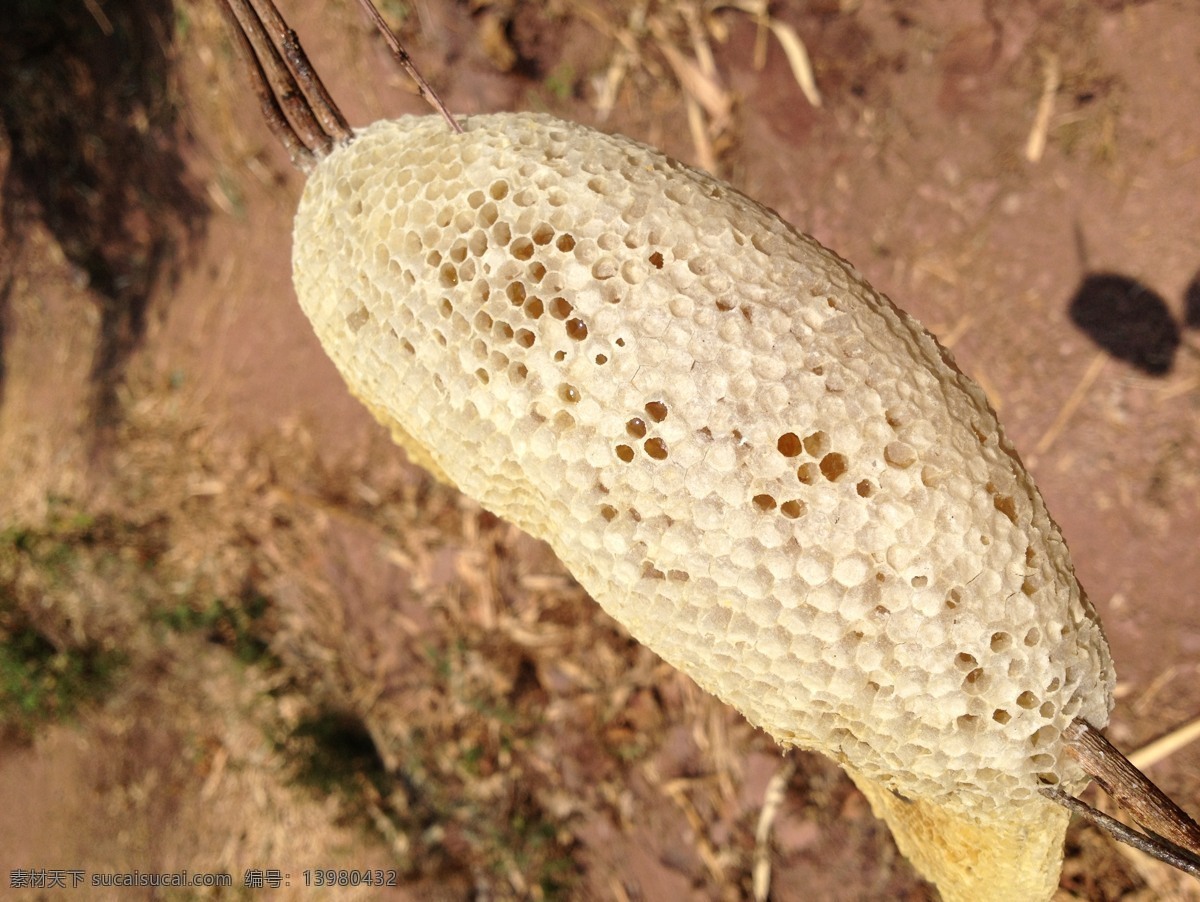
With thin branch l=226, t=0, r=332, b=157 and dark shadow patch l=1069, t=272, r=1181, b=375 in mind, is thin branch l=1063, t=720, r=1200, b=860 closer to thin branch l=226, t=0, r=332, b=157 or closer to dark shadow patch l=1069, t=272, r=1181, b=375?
thin branch l=226, t=0, r=332, b=157

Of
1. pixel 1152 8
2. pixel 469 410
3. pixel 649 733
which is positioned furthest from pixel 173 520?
pixel 1152 8

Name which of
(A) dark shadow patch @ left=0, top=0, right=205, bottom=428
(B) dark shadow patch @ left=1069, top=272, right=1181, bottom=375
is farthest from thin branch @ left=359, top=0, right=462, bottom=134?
(A) dark shadow patch @ left=0, top=0, right=205, bottom=428

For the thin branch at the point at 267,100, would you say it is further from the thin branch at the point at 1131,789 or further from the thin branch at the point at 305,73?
the thin branch at the point at 1131,789

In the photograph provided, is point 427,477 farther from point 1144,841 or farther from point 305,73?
point 1144,841

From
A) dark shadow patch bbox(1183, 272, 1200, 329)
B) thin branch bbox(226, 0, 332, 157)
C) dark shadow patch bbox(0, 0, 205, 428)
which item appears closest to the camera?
thin branch bbox(226, 0, 332, 157)

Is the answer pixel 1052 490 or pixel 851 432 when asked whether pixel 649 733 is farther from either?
pixel 851 432

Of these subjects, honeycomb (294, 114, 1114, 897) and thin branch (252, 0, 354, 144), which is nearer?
honeycomb (294, 114, 1114, 897)

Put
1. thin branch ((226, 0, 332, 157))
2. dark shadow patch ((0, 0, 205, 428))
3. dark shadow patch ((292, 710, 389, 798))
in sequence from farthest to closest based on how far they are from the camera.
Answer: dark shadow patch ((0, 0, 205, 428))
dark shadow patch ((292, 710, 389, 798))
thin branch ((226, 0, 332, 157))
